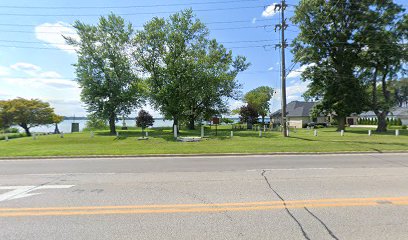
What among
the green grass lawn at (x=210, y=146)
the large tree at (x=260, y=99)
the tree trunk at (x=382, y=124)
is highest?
the large tree at (x=260, y=99)

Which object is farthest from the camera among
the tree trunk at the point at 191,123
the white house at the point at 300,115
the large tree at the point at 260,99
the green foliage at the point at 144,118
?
the large tree at the point at 260,99

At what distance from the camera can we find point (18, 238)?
140 inches

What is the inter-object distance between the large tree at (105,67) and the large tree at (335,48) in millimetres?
23043

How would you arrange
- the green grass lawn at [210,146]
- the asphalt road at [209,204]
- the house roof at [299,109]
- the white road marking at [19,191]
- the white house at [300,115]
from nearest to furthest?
the asphalt road at [209,204]
the white road marking at [19,191]
the green grass lawn at [210,146]
the white house at [300,115]
the house roof at [299,109]

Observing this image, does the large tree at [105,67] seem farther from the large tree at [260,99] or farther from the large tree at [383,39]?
the large tree at [260,99]

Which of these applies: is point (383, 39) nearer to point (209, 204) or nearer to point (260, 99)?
point (209, 204)

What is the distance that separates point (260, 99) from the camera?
69.4 metres

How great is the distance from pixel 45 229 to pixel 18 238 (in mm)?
356

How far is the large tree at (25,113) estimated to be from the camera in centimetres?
3522

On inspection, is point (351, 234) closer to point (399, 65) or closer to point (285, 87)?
point (285, 87)

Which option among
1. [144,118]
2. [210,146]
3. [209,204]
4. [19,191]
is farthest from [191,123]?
[209,204]

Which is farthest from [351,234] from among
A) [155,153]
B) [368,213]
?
[155,153]

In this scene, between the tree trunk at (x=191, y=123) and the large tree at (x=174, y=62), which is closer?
the large tree at (x=174, y=62)

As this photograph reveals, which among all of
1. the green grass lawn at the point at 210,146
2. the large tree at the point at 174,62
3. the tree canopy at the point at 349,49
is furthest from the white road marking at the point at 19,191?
the tree canopy at the point at 349,49
